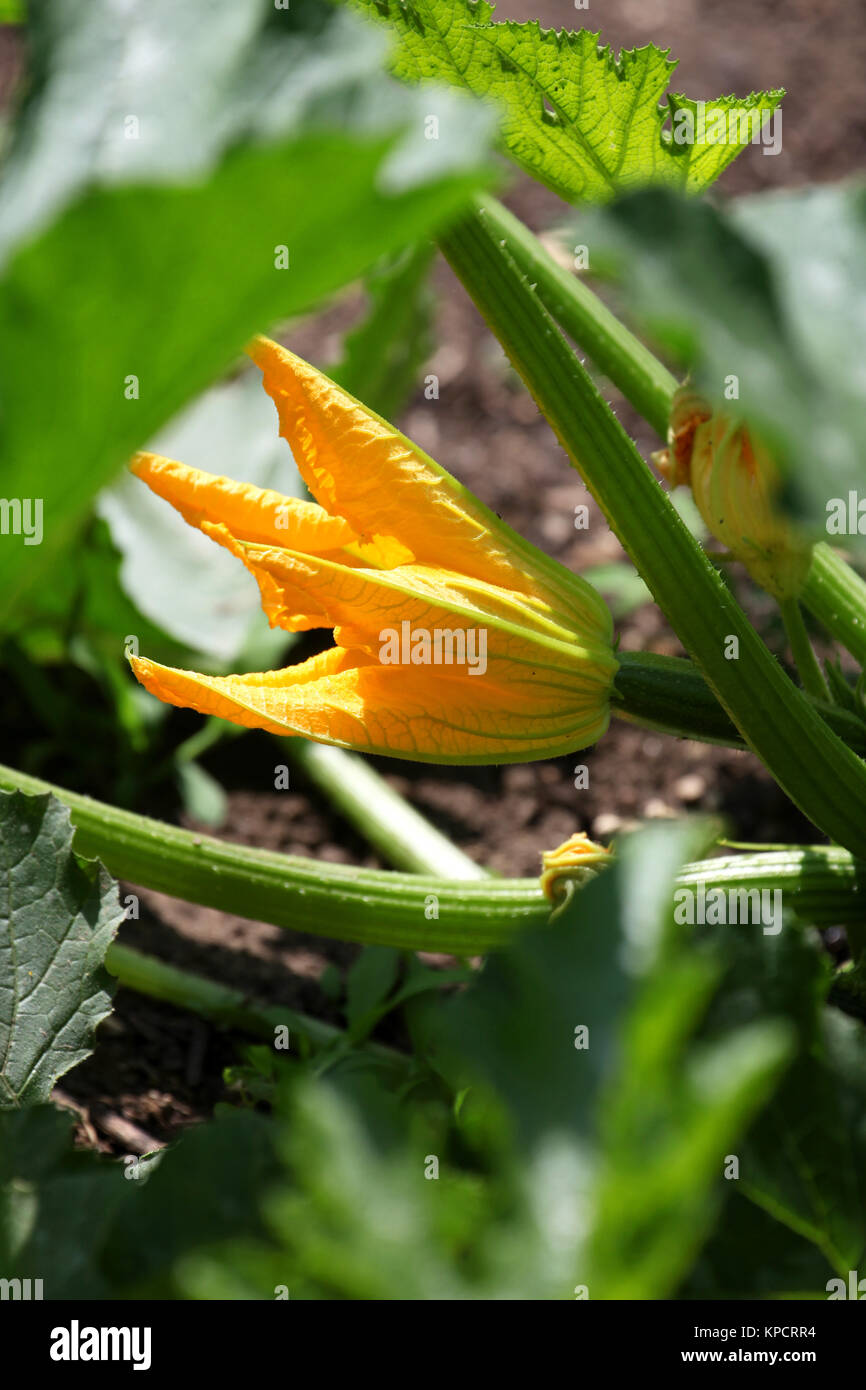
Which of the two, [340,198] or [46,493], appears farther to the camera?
[46,493]

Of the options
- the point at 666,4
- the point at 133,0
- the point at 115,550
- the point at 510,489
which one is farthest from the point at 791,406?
the point at 666,4

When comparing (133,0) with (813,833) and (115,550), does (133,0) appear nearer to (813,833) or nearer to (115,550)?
(115,550)

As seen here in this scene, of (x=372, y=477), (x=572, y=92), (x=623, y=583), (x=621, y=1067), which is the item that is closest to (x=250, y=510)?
(x=372, y=477)

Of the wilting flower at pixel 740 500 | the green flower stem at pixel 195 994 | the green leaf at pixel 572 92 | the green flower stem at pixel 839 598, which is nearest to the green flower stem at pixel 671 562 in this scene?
the wilting flower at pixel 740 500

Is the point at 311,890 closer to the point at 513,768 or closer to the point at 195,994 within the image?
the point at 195,994

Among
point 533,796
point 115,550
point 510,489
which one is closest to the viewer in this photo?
point 115,550

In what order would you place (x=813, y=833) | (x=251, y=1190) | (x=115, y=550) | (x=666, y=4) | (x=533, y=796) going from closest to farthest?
1. (x=251, y=1190)
2. (x=115, y=550)
3. (x=813, y=833)
4. (x=533, y=796)
5. (x=666, y=4)
